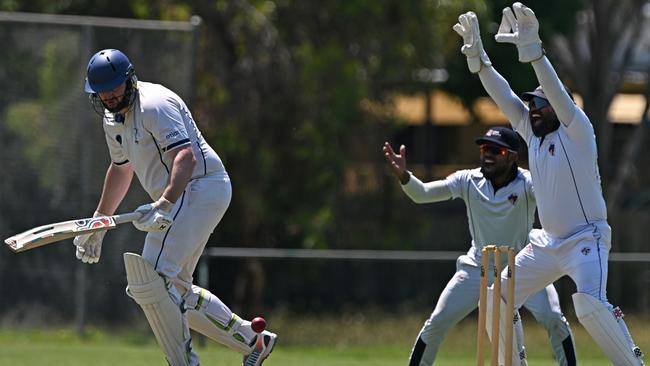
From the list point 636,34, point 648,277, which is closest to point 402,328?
point 648,277

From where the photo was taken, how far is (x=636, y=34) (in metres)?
21.3

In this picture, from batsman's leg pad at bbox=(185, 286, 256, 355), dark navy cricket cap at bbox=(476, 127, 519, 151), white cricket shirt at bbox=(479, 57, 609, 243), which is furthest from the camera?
dark navy cricket cap at bbox=(476, 127, 519, 151)

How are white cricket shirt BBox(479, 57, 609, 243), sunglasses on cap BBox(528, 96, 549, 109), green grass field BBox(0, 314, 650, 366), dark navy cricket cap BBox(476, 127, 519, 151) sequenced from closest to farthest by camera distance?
white cricket shirt BBox(479, 57, 609, 243), sunglasses on cap BBox(528, 96, 549, 109), dark navy cricket cap BBox(476, 127, 519, 151), green grass field BBox(0, 314, 650, 366)

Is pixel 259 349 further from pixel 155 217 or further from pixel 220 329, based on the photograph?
pixel 155 217

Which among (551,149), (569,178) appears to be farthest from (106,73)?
(569,178)

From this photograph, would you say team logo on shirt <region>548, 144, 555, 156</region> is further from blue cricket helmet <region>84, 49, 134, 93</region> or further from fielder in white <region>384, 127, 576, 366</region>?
blue cricket helmet <region>84, 49, 134, 93</region>

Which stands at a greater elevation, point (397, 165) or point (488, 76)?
point (488, 76)

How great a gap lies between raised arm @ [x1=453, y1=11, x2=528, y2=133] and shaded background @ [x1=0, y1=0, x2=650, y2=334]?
18.4 feet

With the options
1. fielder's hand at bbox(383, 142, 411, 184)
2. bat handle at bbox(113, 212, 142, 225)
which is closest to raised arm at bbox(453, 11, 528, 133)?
fielder's hand at bbox(383, 142, 411, 184)

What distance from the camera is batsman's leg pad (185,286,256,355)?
24.9ft

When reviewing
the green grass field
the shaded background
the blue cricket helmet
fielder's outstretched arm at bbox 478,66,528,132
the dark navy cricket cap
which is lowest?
the green grass field

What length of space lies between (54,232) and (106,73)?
891 millimetres

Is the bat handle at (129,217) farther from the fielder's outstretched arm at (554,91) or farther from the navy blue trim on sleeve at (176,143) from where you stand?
Result: the fielder's outstretched arm at (554,91)

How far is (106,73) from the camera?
23.4ft
